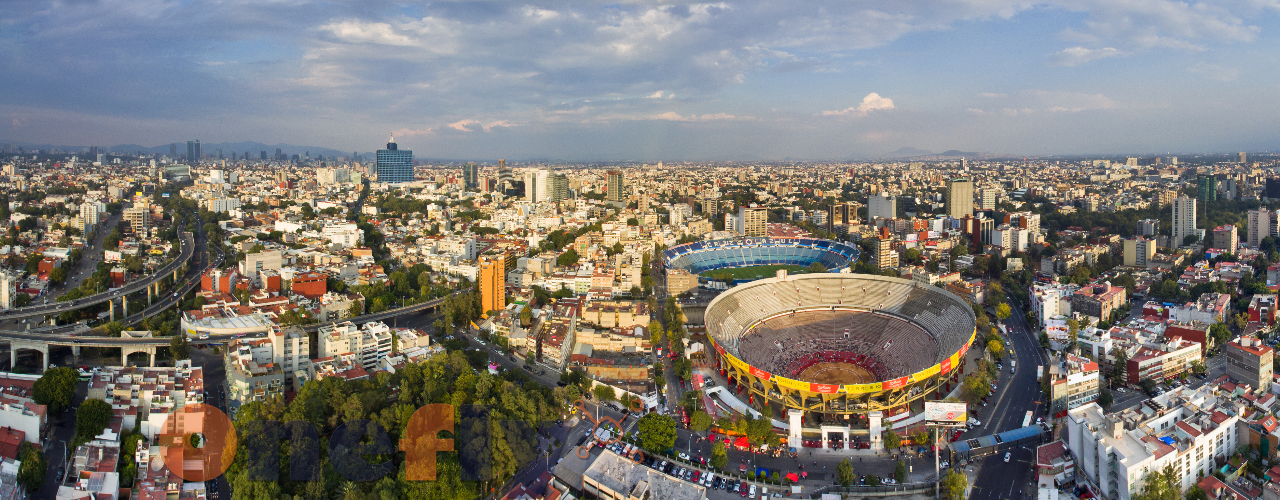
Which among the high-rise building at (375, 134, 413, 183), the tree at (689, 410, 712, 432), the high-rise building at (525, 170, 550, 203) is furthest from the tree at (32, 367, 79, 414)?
the high-rise building at (375, 134, 413, 183)

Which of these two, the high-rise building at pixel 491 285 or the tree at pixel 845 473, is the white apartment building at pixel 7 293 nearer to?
the high-rise building at pixel 491 285

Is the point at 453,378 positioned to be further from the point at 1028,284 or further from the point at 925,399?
the point at 1028,284

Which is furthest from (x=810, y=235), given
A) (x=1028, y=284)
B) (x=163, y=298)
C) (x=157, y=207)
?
(x=157, y=207)

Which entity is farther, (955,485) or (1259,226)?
(1259,226)

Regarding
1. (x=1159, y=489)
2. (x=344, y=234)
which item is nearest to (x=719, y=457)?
(x=1159, y=489)

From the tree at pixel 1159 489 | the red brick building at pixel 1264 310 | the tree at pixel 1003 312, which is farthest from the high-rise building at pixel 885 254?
the tree at pixel 1159 489

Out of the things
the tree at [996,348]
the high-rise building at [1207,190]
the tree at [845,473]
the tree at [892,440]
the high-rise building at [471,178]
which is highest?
the high-rise building at [471,178]

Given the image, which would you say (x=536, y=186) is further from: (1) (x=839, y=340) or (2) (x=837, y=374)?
(2) (x=837, y=374)
